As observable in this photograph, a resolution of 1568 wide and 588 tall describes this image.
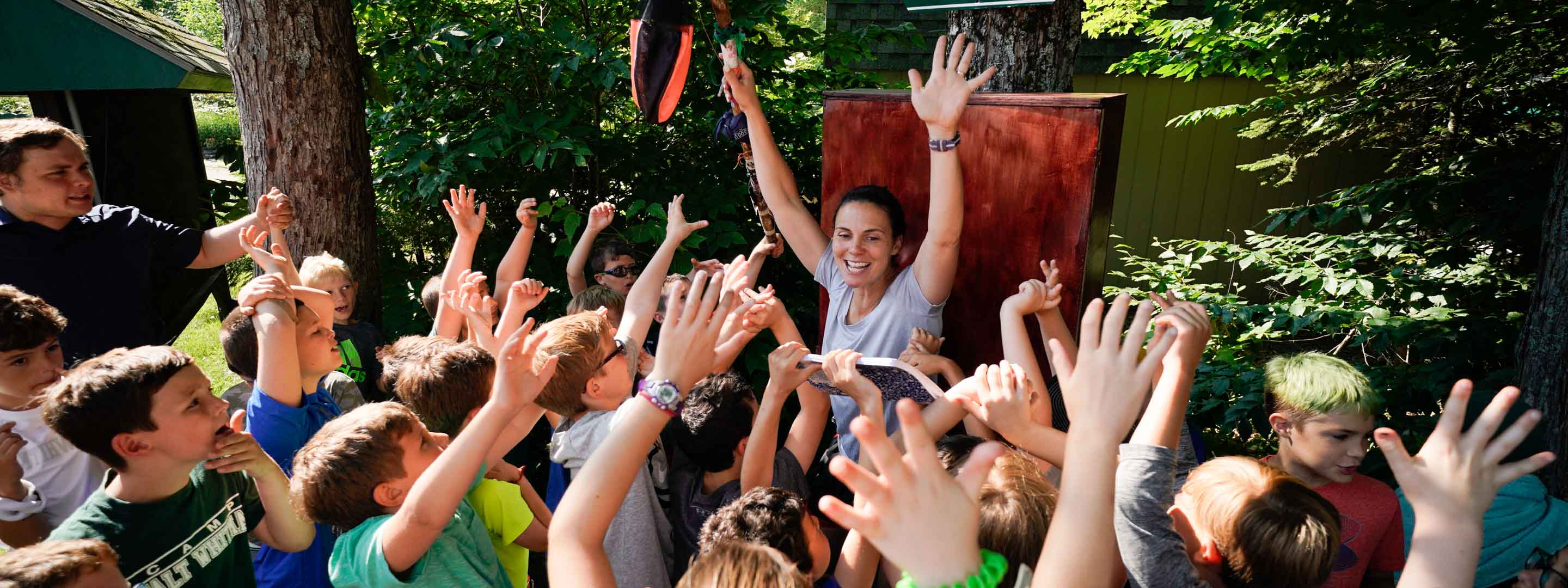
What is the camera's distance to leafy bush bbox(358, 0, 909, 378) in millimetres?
3766

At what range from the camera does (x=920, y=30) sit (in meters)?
7.41

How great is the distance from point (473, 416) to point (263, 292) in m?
0.59

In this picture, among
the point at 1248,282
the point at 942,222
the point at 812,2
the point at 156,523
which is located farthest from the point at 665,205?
the point at 812,2

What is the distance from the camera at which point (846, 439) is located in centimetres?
255

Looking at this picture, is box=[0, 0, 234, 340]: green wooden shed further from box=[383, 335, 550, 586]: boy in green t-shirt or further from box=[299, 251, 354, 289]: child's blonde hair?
box=[383, 335, 550, 586]: boy in green t-shirt

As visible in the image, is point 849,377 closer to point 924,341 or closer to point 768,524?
point 768,524

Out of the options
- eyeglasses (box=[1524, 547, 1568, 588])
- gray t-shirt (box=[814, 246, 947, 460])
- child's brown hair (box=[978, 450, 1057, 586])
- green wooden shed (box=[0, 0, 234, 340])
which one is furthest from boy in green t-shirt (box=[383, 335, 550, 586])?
green wooden shed (box=[0, 0, 234, 340])

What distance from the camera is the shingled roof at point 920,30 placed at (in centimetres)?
705

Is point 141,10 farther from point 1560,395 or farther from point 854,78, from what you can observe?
point 1560,395

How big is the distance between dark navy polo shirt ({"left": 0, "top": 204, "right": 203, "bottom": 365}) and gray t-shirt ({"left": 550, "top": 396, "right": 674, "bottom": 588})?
195 cm

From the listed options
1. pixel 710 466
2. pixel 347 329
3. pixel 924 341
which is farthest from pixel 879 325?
pixel 347 329

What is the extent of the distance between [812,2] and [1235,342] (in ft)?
54.8

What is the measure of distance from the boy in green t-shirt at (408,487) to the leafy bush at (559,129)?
1874 mm

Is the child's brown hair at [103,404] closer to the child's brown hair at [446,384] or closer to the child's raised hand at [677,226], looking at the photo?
the child's brown hair at [446,384]
